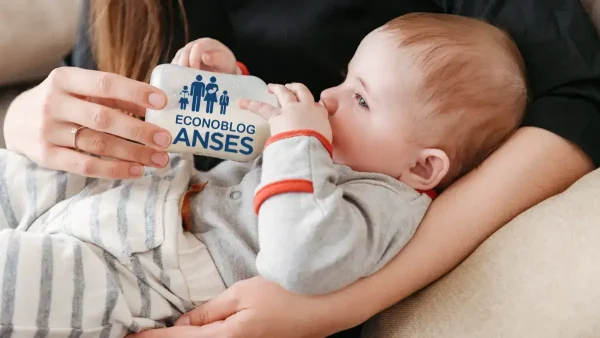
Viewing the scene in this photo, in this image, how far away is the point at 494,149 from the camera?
84 cm

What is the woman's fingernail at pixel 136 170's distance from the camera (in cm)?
82

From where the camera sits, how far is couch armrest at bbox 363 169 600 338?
613mm

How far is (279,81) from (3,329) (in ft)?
2.09

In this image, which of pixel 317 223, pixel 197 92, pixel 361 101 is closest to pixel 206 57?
pixel 197 92

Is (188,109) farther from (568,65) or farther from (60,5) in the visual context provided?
(60,5)

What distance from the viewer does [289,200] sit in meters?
0.70

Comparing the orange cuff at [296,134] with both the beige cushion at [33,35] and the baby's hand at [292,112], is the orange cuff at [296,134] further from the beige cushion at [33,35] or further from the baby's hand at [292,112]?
the beige cushion at [33,35]

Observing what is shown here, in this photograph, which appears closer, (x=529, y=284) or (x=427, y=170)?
(x=529, y=284)

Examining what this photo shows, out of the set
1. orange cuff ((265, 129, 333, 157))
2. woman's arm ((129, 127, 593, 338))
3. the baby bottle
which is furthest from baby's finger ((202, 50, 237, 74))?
woman's arm ((129, 127, 593, 338))

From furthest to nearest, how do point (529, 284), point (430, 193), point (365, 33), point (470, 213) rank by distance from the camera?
point (365, 33), point (430, 193), point (470, 213), point (529, 284)

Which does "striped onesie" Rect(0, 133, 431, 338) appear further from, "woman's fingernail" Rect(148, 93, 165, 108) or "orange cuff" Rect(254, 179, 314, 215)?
"woman's fingernail" Rect(148, 93, 165, 108)

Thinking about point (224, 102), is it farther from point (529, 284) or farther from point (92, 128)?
point (529, 284)

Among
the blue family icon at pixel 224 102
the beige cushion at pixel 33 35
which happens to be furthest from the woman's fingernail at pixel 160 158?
the beige cushion at pixel 33 35

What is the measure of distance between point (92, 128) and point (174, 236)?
7.0 inches
